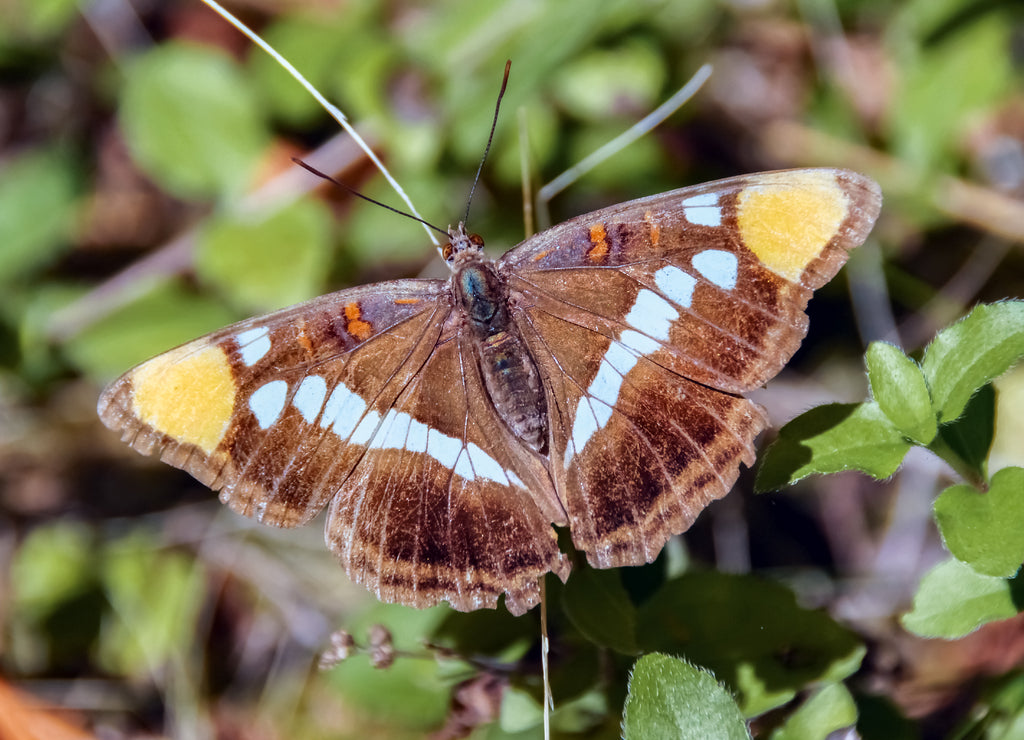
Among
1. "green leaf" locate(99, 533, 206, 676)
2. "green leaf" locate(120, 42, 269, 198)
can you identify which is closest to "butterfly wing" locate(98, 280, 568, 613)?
"green leaf" locate(99, 533, 206, 676)

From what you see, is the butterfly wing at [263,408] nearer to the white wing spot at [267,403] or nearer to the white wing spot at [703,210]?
the white wing spot at [267,403]

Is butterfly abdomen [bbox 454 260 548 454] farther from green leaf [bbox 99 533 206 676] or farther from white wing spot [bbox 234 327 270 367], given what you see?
green leaf [bbox 99 533 206 676]

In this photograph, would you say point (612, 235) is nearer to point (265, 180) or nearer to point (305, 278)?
point (305, 278)

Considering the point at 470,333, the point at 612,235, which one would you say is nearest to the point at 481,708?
the point at 470,333

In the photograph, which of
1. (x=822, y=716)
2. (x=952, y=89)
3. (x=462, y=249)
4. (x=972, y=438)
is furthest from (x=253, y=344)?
(x=952, y=89)

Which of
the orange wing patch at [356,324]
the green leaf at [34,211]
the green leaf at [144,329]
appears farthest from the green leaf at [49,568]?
the orange wing patch at [356,324]

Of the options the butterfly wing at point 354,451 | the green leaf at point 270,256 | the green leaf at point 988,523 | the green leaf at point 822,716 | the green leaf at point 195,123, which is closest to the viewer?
the green leaf at point 988,523
